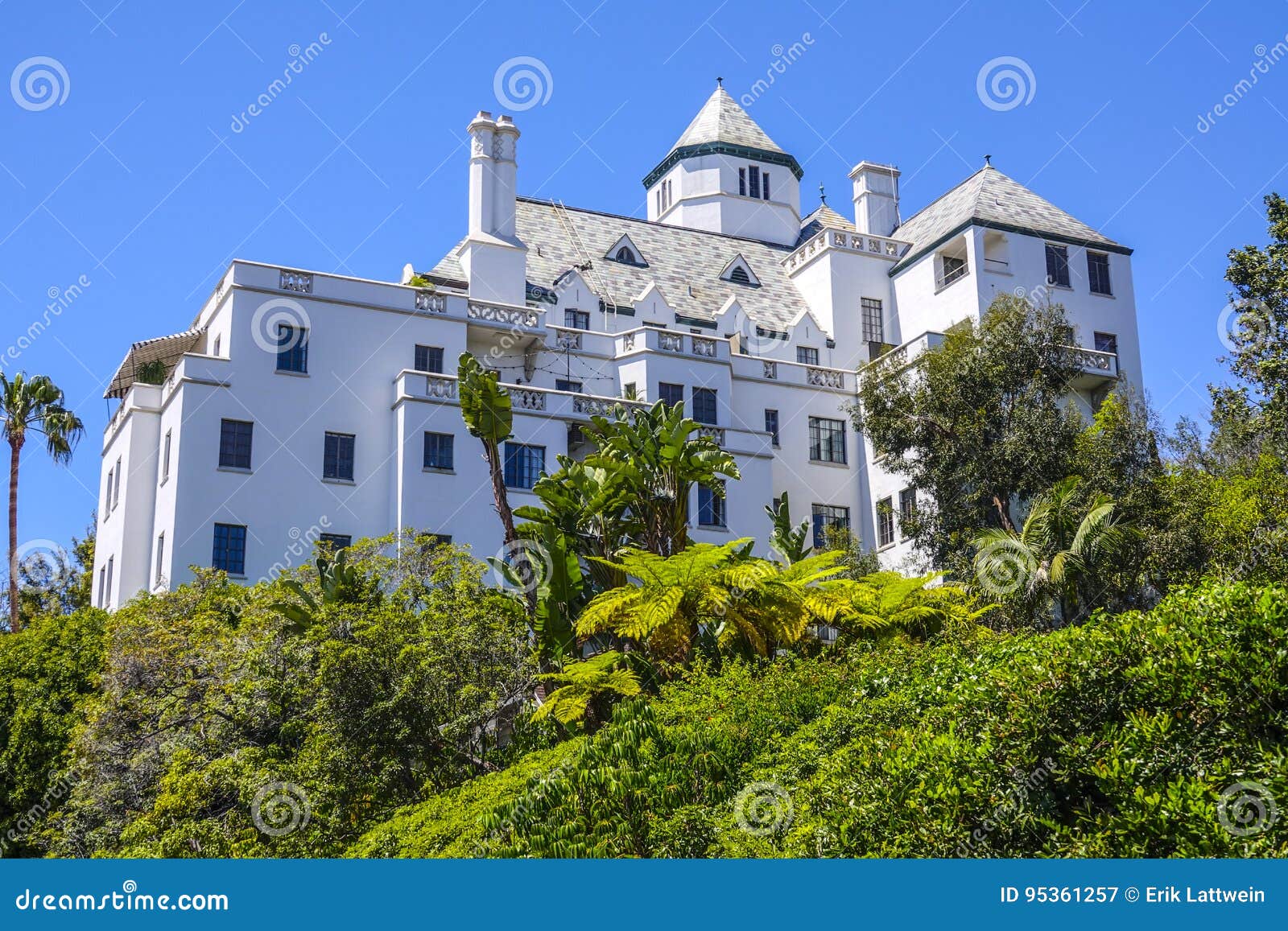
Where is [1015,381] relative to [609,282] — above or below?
below

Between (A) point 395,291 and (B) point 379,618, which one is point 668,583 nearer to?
(B) point 379,618

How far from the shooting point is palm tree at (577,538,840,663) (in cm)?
2136

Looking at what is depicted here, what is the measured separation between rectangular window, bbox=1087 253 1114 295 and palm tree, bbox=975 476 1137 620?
15805 millimetres

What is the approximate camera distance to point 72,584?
4962 centimetres

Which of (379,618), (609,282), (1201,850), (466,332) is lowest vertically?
(1201,850)

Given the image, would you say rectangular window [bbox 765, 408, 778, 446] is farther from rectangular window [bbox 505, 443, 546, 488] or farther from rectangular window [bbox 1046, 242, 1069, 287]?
rectangular window [bbox 1046, 242, 1069, 287]

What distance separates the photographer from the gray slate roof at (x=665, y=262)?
157 ft

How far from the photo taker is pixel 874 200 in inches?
2117

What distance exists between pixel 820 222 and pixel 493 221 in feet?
60.8

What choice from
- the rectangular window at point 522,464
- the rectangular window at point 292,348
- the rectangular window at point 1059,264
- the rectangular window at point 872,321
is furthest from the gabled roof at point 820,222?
the rectangular window at point 292,348

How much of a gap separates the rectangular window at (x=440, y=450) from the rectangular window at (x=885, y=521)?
1434 cm

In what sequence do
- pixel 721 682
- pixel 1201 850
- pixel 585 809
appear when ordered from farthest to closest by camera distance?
pixel 721 682
pixel 585 809
pixel 1201 850

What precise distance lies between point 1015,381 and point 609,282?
56.8ft

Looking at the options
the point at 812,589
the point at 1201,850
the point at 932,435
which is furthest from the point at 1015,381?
the point at 1201,850
